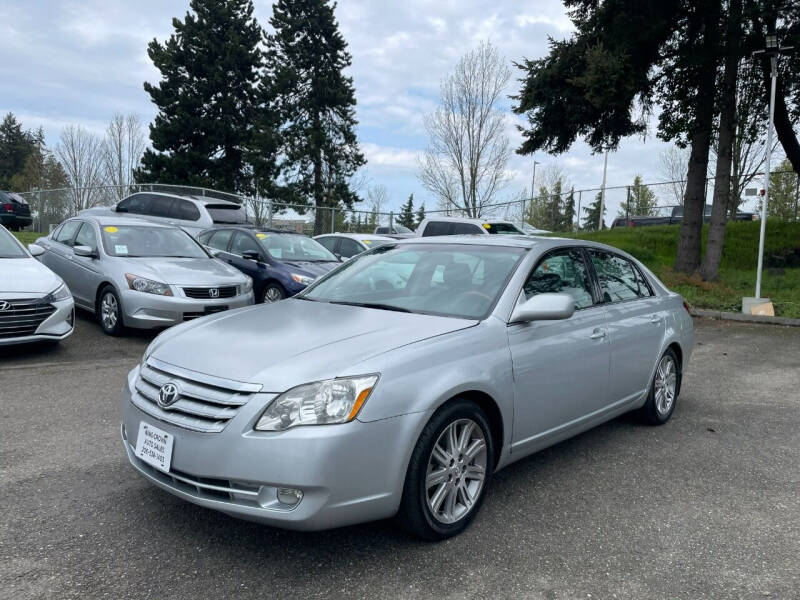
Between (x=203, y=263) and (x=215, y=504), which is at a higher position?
(x=203, y=263)

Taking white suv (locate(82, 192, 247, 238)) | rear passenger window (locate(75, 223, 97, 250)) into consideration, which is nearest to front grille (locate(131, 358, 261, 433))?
rear passenger window (locate(75, 223, 97, 250))

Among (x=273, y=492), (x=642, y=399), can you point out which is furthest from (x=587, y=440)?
(x=273, y=492)

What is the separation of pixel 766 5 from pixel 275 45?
31.0m

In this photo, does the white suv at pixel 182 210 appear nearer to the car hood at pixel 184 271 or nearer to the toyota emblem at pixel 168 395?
the car hood at pixel 184 271

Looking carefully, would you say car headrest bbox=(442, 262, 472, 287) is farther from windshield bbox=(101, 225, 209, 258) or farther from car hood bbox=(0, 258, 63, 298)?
windshield bbox=(101, 225, 209, 258)

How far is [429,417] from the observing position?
10.1 feet

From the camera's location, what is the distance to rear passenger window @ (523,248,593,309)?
4172mm

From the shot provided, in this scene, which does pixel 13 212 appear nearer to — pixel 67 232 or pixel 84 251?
pixel 67 232

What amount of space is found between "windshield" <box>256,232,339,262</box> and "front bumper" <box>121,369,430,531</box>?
8.37 m

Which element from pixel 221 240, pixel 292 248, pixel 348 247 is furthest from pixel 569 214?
pixel 221 240

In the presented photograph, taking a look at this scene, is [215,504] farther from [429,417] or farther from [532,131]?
[532,131]

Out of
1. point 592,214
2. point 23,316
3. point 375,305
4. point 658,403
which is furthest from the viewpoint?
point 592,214

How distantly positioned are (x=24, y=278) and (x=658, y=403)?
6.56 m

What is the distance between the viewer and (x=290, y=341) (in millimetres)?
3336
